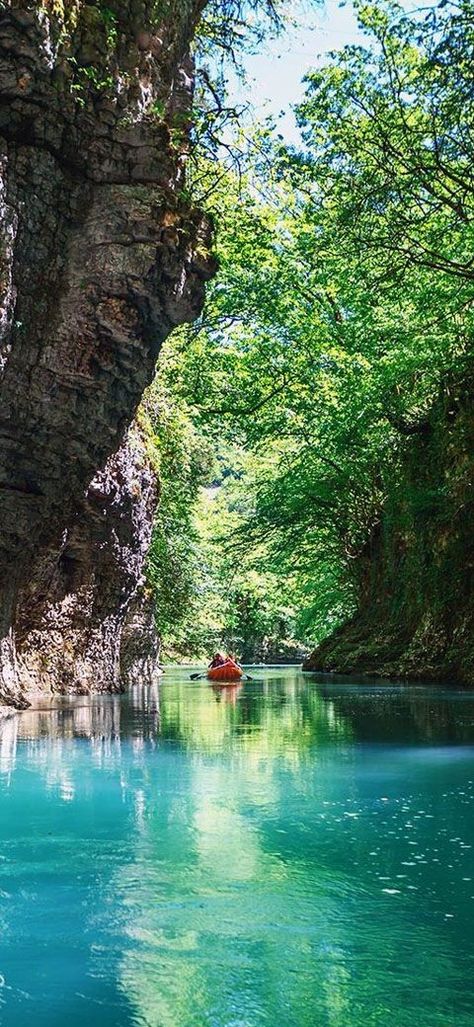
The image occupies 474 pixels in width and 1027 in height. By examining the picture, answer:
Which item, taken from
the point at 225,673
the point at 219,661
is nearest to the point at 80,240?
the point at 225,673

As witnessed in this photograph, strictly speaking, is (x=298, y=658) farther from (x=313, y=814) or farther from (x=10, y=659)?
(x=313, y=814)

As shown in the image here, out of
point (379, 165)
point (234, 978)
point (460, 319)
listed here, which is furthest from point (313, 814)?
point (460, 319)

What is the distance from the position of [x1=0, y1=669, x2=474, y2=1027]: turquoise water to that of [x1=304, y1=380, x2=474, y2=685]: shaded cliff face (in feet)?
36.3

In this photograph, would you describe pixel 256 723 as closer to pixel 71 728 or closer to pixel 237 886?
pixel 71 728

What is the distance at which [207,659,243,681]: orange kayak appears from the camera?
27764mm

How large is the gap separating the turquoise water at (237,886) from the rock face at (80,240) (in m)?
4.12

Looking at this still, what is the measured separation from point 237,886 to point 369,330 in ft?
53.6

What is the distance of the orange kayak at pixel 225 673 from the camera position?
27.8m

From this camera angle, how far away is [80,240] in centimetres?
1008

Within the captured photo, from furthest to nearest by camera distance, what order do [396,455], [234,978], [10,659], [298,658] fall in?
[298,658] → [396,455] → [10,659] → [234,978]

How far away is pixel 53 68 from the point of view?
348 inches

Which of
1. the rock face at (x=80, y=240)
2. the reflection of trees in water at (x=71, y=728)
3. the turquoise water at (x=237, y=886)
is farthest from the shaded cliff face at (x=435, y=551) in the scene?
the turquoise water at (x=237, y=886)

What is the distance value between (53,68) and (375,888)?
827 cm

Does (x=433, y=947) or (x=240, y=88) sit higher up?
(x=240, y=88)
